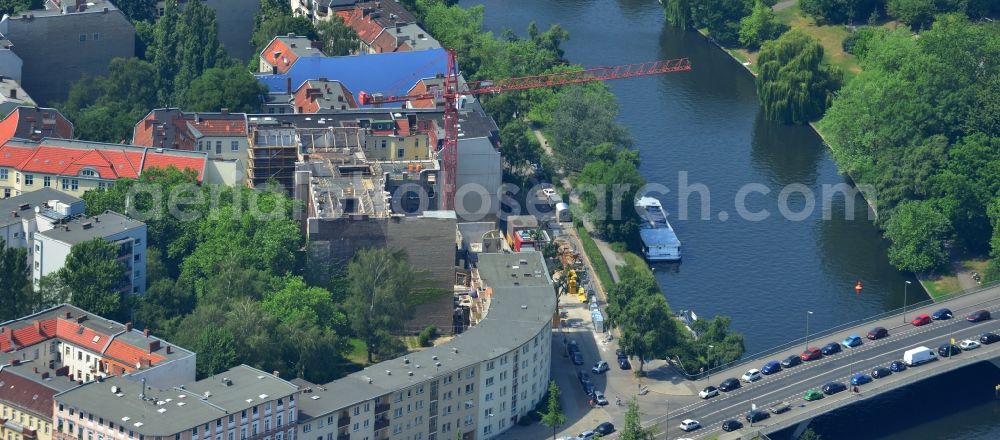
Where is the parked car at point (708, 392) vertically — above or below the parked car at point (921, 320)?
below

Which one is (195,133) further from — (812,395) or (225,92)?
(812,395)

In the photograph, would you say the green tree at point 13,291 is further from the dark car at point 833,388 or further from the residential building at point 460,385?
the dark car at point 833,388

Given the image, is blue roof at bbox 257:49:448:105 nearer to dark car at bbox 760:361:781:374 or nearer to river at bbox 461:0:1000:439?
river at bbox 461:0:1000:439

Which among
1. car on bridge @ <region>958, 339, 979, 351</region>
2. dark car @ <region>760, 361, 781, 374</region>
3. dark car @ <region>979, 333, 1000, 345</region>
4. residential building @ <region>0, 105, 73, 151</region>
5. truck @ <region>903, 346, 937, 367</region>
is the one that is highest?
residential building @ <region>0, 105, 73, 151</region>

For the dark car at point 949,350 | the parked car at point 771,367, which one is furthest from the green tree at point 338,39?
the dark car at point 949,350

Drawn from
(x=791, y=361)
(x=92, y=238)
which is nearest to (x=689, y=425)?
(x=791, y=361)

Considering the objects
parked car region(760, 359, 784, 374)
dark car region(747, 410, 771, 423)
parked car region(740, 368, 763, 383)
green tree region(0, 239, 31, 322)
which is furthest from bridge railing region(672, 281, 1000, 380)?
green tree region(0, 239, 31, 322)

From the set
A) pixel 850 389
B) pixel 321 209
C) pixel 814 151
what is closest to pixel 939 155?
pixel 814 151
